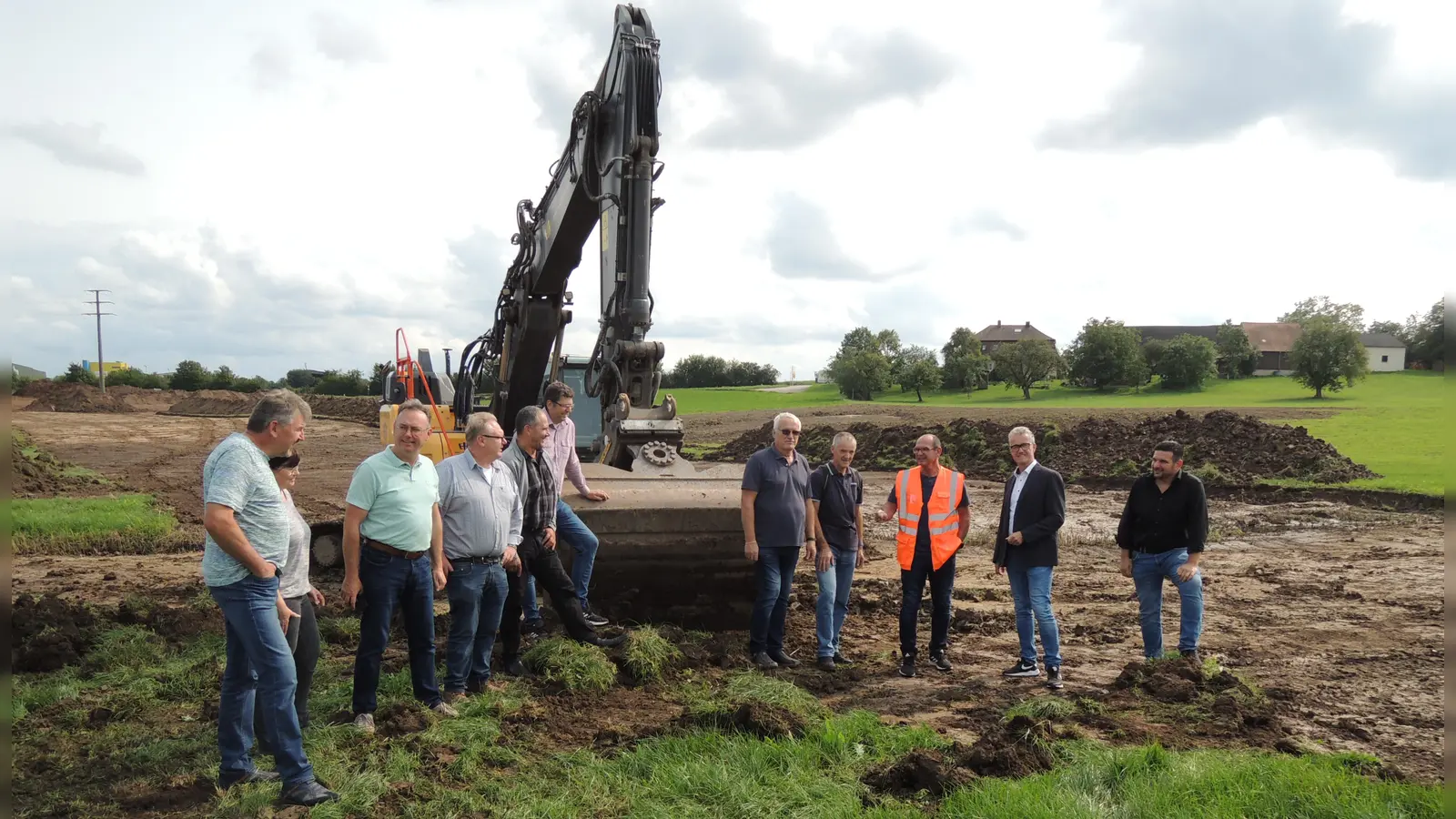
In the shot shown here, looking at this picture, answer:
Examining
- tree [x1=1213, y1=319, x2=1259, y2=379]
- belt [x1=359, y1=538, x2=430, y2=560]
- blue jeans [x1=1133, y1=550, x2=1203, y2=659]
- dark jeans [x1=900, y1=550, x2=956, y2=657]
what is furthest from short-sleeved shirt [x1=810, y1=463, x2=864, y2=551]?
tree [x1=1213, y1=319, x2=1259, y2=379]

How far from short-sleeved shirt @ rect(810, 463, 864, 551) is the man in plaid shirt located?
4.99 ft

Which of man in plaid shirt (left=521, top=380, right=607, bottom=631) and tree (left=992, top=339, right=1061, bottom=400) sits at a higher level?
tree (left=992, top=339, right=1061, bottom=400)

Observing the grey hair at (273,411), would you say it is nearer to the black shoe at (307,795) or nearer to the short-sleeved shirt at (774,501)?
the black shoe at (307,795)

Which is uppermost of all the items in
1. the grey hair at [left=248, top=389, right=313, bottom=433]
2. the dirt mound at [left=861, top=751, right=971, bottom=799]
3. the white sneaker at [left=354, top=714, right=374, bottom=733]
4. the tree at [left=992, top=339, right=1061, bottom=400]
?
the tree at [left=992, top=339, right=1061, bottom=400]

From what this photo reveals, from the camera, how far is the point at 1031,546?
6516 millimetres

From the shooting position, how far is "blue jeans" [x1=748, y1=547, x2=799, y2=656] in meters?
6.60

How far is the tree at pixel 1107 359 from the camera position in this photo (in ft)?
198

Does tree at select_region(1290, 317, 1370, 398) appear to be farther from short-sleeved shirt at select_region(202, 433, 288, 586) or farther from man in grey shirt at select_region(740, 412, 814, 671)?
short-sleeved shirt at select_region(202, 433, 288, 586)

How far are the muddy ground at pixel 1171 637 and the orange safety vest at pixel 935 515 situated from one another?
0.85m

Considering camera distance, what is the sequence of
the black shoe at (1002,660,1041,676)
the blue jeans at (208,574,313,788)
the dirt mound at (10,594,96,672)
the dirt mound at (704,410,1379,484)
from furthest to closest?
the dirt mound at (704,410,1379,484), the black shoe at (1002,660,1041,676), the dirt mound at (10,594,96,672), the blue jeans at (208,574,313,788)

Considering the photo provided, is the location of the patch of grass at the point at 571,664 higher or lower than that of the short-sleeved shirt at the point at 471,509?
lower

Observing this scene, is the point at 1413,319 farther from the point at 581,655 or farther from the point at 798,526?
the point at 581,655

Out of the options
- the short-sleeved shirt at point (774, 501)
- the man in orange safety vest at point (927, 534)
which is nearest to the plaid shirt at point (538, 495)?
the short-sleeved shirt at point (774, 501)

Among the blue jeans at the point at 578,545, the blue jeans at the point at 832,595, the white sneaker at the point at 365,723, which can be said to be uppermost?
the blue jeans at the point at 578,545
